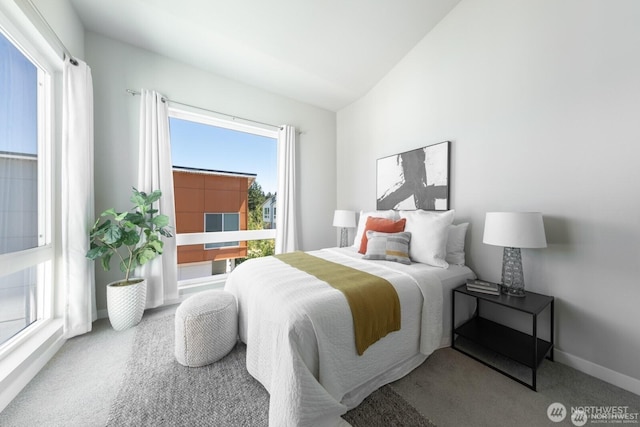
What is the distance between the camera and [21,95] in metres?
1.72

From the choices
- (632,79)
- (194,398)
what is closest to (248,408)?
(194,398)

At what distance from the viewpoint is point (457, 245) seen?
2199 mm

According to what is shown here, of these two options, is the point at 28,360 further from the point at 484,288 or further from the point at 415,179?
the point at 415,179

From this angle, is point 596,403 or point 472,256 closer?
point 596,403

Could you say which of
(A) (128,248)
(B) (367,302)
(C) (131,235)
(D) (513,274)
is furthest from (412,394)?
(A) (128,248)

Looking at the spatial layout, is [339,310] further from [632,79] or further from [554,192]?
[632,79]

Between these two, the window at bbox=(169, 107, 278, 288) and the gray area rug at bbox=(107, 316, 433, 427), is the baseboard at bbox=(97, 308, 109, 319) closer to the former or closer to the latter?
the window at bbox=(169, 107, 278, 288)

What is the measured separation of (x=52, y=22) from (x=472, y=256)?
419cm

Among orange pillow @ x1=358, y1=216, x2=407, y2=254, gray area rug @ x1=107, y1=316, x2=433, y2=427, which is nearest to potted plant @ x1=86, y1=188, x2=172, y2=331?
gray area rug @ x1=107, y1=316, x2=433, y2=427

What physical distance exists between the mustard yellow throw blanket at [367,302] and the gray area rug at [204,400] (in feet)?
1.21

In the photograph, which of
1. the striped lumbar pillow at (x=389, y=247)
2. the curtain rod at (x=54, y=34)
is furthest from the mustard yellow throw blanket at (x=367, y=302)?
the curtain rod at (x=54, y=34)

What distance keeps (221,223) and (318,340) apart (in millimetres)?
2548

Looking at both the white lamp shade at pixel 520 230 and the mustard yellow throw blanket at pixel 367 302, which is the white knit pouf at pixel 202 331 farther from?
the white lamp shade at pixel 520 230

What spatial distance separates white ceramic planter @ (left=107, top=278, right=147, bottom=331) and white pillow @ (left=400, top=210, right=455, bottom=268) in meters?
2.77
